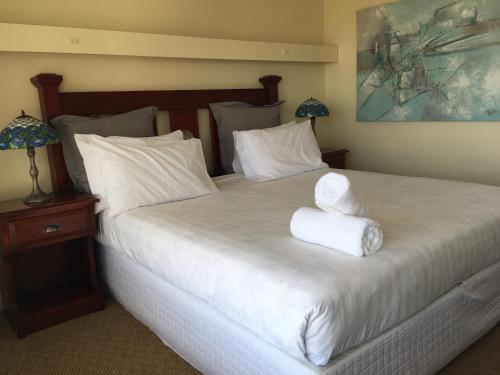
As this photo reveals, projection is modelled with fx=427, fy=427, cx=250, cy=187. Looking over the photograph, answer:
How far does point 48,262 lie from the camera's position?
250cm

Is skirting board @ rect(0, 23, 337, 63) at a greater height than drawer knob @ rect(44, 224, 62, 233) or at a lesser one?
greater

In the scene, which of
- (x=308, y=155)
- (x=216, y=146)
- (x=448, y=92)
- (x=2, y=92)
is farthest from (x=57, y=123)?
(x=448, y=92)

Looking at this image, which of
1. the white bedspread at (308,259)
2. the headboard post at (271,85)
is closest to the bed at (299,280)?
the white bedspread at (308,259)

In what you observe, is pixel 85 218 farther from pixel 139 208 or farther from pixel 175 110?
pixel 175 110

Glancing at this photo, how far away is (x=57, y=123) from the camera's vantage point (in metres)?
2.42

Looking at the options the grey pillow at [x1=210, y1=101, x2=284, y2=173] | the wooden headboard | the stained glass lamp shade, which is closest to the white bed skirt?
the stained glass lamp shade

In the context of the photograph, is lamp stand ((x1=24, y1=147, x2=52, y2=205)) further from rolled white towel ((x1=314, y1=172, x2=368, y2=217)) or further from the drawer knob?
rolled white towel ((x1=314, y1=172, x2=368, y2=217))

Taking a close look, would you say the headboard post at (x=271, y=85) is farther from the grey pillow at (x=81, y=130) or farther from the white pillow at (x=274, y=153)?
the grey pillow at (x=81, y=130)

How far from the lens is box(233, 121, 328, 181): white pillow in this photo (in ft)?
9.32

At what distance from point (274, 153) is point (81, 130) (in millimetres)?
1219

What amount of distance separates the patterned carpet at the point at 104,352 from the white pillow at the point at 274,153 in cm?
122

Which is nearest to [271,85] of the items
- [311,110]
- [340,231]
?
[311,110]

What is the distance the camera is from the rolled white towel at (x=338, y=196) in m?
1.51

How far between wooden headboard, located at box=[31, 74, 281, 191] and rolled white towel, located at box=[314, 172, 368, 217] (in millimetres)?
1626
